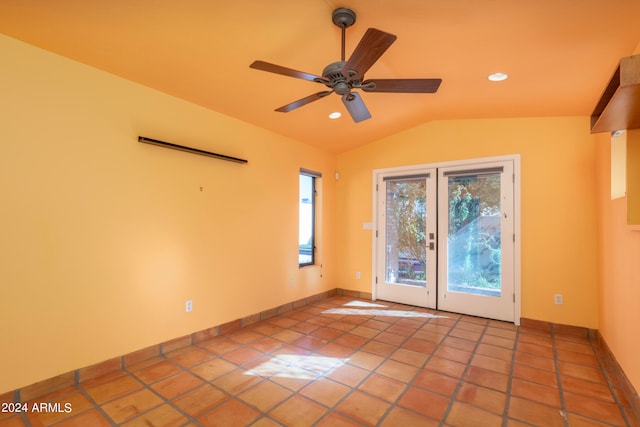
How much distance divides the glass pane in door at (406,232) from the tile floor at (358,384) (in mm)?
1173

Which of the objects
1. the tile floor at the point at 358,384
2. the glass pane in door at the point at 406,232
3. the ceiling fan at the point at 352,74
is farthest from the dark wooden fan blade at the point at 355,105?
the glass pane in door at the point at 406,232

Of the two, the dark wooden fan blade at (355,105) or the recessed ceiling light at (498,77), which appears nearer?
the dark wooden fan blade at (355,105)

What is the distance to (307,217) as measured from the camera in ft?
16.4

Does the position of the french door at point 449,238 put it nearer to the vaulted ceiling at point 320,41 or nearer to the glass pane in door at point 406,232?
the glass pane in door at point 406,232

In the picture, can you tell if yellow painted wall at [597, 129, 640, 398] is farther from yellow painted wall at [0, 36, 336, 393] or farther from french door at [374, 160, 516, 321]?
yellow painted wall at [0, 36, 336, 393]

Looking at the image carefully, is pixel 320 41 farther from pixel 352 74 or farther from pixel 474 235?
pixel 474 235

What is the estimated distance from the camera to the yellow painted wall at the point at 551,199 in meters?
3.49

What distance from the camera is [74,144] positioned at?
95.7 inches

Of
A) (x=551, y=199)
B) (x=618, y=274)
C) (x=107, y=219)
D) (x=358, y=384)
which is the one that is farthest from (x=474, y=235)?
(x=107, y=219)

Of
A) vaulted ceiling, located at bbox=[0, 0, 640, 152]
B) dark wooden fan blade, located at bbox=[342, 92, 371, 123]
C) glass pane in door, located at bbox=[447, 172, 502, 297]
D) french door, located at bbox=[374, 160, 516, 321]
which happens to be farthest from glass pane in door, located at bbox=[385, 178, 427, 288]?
dark wooden fan blade, located at bbox=[342, 92, 371, 123]

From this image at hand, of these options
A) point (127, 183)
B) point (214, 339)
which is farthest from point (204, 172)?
point (214, 339)

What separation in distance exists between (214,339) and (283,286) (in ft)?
4.01

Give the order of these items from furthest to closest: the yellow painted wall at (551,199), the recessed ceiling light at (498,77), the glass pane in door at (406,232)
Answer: the glass pane in door at (406,232), the yellow painted wall at (551,199), the recessed ceiling light at (498,77)

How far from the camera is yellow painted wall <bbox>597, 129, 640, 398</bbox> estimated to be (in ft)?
7.10
